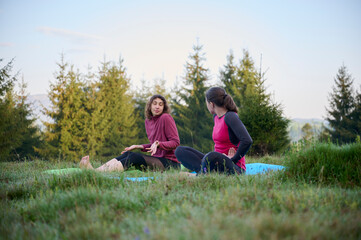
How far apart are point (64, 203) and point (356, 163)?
3.54 meters

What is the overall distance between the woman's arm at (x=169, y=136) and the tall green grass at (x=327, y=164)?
95.6 inches

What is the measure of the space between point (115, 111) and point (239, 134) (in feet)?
62.3

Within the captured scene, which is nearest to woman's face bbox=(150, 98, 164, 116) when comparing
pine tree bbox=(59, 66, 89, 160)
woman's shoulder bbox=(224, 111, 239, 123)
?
woman's shoulder bbox=(224, 111, 239, 123)

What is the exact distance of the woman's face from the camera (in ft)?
19.7

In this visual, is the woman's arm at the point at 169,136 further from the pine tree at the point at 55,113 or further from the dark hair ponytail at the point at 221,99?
the pine tree at the point at 55,113

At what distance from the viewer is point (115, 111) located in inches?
869

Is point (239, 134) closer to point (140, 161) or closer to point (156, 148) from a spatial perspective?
point (156, 148)

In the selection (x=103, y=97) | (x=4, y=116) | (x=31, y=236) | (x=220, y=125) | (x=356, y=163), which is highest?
(x=103, y=97)

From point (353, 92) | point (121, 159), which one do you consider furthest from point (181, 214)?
point (353, 92)

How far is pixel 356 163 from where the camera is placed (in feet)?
11.8

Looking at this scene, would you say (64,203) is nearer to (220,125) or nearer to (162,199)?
(162,199)

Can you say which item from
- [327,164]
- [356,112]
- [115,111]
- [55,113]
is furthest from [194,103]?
[327,164]

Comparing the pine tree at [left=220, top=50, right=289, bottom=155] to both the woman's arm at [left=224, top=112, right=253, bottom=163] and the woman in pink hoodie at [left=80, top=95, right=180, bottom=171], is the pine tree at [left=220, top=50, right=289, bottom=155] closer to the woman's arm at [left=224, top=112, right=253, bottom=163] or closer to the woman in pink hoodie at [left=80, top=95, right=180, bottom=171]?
the woman in pink hoodie at [left=80, top=95, right=180, bottom=171]

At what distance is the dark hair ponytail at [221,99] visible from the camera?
4398mm
